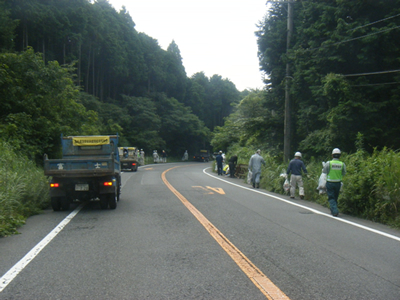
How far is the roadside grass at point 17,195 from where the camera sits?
28.0ft

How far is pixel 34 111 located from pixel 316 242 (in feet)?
59.2

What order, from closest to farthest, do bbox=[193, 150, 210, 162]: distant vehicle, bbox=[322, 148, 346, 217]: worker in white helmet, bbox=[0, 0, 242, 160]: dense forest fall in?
bbox=[322, 148, 346, 217]: worker in white helmet
bbox=[0, 0, 242, 160]: dense forest
bbox=[193, 150, 210, 162]: distant vehicle

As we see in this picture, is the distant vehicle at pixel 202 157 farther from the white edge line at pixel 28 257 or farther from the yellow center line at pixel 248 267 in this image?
the yellow center line at pixel 248 267

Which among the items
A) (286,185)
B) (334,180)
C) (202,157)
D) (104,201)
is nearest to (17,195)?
(104,201)

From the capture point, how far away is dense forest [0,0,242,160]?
20.7m

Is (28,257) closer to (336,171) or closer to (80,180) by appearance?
(80,180)

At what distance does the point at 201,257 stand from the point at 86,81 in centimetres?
5287

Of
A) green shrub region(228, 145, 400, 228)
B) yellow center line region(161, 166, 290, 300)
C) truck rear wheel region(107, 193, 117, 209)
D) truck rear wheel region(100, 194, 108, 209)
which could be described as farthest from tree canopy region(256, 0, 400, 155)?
yellow center line region(161, 166, 290, 300)

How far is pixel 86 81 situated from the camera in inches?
2164

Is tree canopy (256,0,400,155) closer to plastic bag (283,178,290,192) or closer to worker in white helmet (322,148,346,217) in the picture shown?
plastic bag (283,178,290,192)

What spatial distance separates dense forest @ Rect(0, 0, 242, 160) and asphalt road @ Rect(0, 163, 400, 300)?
12021 mm

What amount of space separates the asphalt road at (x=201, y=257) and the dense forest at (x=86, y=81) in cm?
1202

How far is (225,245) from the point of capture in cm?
669

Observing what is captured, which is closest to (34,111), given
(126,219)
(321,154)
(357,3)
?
(126,219)
